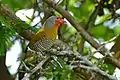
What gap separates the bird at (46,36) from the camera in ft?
7.03

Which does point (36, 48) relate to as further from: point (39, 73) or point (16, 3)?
point (16, 3)

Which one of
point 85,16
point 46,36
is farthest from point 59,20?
point 85,16

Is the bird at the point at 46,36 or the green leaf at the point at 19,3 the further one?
the green leaf at the point at 19,3

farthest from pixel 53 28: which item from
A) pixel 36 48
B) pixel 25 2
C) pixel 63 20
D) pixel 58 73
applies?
pixel 25 2

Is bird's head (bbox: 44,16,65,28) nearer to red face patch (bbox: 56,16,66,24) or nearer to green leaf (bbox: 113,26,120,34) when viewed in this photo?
red face patch (bbox: 56,16,66,24)

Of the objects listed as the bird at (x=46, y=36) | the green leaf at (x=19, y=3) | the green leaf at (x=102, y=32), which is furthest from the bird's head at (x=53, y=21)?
the green leaf at (x=102, y=32)

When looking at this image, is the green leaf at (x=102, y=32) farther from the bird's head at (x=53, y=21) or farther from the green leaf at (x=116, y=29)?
the bird's head at (x=53, y=21)

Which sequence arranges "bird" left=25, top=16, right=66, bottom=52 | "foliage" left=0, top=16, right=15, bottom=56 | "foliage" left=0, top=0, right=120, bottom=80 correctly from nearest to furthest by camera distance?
"foliage" left=0, top=16, right=15, bottom=56
"bird" left=25, top=16, right=66, bottom=52
"foliage" left=0, top=0, right=120, bottom=80

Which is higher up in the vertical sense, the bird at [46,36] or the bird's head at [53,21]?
the bird's head at [53,21]

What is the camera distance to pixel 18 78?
7.09 feet

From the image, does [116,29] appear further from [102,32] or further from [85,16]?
[85,16]

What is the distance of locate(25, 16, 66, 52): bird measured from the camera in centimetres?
214

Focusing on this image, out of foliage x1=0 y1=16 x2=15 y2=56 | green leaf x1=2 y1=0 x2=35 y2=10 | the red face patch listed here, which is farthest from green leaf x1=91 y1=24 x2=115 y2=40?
foliage x1=0 y1=16 x2=15 y2=56

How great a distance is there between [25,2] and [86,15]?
52 cm
